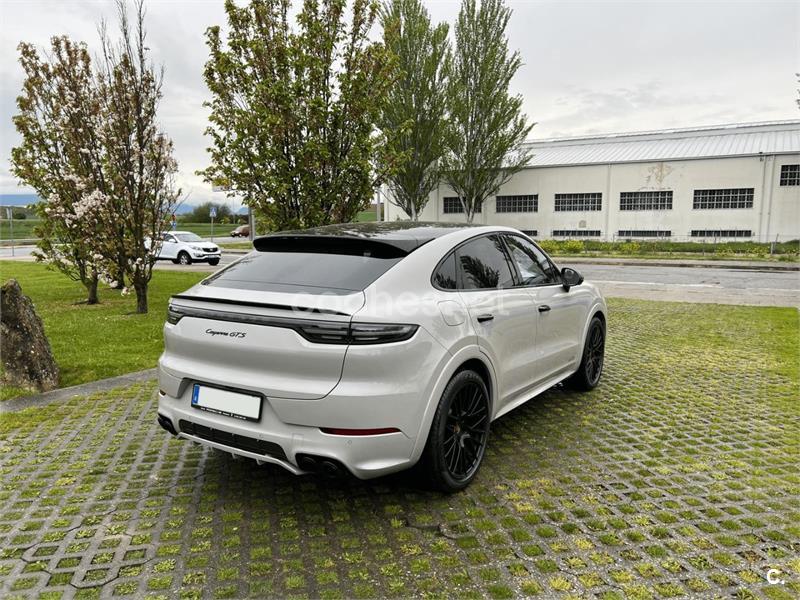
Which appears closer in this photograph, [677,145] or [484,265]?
[484,265]

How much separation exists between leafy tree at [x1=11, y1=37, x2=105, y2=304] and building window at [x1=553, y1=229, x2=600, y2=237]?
1238 inches

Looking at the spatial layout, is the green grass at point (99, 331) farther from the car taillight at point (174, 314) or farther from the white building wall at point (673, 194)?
the white building wall at point (673, 194)

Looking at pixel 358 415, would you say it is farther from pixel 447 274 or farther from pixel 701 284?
pixel 701 284

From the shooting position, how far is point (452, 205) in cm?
4119

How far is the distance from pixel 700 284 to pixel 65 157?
16.7 metres

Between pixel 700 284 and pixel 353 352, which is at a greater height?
pixel 353 352

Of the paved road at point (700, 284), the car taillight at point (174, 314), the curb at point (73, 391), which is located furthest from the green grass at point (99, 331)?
the paved road at point (700, 284)

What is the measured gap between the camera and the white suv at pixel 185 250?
987 inches

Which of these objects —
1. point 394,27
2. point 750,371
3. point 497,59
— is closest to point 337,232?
point 750,371

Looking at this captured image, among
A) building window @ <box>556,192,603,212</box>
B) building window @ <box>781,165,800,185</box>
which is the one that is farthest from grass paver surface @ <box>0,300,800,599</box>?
building window @ <box>556,192,603,212</box>

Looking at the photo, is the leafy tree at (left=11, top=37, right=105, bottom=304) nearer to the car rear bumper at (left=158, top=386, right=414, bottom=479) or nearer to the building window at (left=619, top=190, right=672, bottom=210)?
the car rear bumper at (left=158, top=386, right=414, bottom=479)

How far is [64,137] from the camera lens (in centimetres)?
1075

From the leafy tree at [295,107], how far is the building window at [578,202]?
31.1 meters

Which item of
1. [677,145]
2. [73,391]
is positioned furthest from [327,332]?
[677,145]
